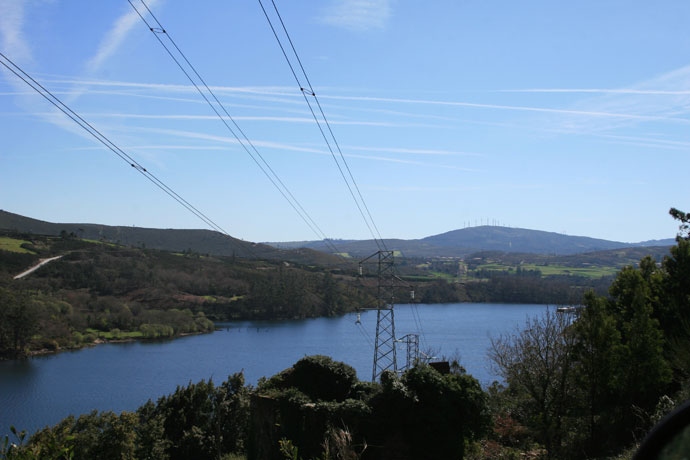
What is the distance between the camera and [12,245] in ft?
333

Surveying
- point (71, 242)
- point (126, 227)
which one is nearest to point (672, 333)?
point (71, 242)

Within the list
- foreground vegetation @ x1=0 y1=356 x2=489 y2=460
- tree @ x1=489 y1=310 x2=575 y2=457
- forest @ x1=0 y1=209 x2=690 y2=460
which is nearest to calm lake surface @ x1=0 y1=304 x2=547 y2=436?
forest @ x1=0 y1=209 x2=690 y2=460

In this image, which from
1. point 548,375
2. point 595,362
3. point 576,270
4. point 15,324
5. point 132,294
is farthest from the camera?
point 576,270

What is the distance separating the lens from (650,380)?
1802 cm

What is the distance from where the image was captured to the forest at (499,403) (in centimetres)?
1386

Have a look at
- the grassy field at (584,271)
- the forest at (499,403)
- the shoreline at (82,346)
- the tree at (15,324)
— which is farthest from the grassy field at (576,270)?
the forest at (499,403)

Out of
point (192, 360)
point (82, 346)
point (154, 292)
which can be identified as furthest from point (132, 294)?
point (192, 360)

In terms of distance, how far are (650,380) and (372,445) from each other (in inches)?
420

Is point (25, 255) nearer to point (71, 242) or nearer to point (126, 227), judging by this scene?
point (71, 242)

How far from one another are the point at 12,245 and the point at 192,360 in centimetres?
6386

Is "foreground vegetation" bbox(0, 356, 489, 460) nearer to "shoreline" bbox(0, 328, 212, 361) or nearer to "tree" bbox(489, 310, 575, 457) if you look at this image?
"tree" bbox(489, 310, 575, 457)

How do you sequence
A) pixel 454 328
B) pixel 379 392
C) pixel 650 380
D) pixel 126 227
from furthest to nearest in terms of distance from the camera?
pixel 126 227 → pixel 454 328 → pixel 650 380 → pixel 379 392

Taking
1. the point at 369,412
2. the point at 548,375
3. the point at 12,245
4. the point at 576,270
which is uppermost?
the point at 12,245

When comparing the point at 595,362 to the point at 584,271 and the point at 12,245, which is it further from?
the point at 584,271
